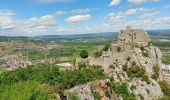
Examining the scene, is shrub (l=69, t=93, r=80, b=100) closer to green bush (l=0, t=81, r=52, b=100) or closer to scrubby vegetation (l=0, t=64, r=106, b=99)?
scrubby vegetation (l=0, t=64, r=106, b=99)

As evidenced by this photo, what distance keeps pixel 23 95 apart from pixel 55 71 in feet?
43.3

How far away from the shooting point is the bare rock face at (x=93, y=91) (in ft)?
161

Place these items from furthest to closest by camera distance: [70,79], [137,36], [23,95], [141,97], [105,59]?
[137,36], [105,59], [141,97], [70,79], [23,95]

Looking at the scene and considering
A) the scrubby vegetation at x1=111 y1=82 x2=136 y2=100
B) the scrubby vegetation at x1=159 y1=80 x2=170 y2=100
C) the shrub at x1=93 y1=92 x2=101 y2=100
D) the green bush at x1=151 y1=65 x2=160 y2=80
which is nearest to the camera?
the shrub at x1=93 y1=92 x2=101 y2=100

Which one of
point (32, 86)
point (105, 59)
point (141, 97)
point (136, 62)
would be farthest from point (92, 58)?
point (32, 86)

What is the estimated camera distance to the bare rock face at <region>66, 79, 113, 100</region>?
49188 mm

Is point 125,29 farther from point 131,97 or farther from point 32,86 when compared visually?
point 32,86

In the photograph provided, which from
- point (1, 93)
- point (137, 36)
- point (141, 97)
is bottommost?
point (141, 97)

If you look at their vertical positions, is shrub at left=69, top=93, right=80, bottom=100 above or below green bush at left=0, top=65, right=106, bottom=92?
below

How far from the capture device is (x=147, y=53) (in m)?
63.0

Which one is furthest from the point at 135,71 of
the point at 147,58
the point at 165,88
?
the point at 165,88

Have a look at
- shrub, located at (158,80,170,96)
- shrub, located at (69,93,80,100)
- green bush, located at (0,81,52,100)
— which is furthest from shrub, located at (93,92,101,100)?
shrub, located at (158,80,170,96)

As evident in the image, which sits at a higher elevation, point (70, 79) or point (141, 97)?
point (70, 79)

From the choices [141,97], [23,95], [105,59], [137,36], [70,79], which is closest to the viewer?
[23,95]
